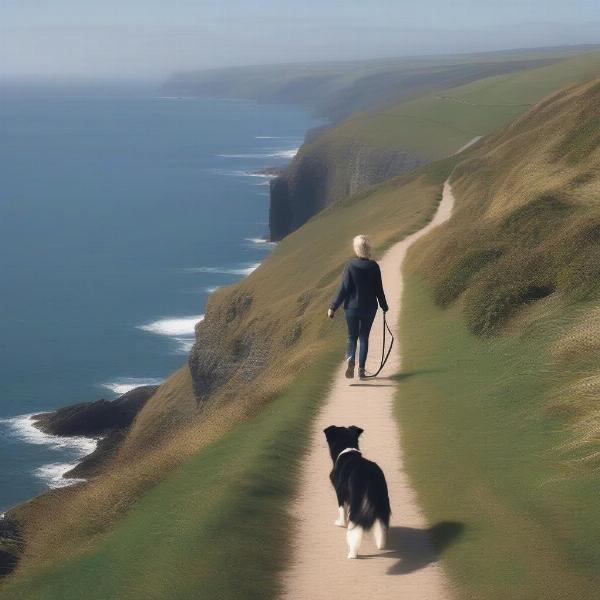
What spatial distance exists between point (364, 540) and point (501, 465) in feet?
11.3

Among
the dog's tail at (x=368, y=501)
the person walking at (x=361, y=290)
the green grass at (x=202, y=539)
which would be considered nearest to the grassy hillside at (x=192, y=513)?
the green grass at (x=202, y=539)

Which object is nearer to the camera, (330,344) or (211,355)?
(330,344)

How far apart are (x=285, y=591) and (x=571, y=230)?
17.1 metres

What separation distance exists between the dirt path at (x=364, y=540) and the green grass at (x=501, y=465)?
0.26 meters

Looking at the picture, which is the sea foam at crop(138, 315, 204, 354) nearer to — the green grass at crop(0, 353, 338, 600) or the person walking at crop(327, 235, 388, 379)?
the person walking at crop(327, 235, 388, 379)

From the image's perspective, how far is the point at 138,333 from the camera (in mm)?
84750

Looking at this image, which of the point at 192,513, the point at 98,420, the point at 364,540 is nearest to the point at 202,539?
the point at 192,513

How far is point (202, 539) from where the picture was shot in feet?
43.2

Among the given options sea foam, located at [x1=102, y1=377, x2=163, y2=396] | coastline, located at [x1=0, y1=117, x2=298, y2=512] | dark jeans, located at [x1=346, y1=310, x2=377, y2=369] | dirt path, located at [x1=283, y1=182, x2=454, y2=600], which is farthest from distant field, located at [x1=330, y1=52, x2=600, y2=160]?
dirt path, located at [x1=283, y1=182, x2=454, y2=600]

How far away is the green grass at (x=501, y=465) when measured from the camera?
1145 centimetres

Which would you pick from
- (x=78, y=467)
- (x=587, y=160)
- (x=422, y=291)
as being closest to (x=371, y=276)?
(x=422, y=291)

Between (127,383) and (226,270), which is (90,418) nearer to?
(127,383)

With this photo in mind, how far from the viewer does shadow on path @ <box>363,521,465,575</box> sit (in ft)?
38.8

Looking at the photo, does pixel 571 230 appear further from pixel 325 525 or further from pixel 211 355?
pixel 211 355
